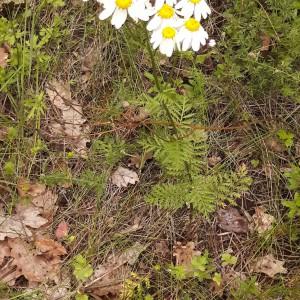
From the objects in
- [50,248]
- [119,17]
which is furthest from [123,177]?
[119,17]

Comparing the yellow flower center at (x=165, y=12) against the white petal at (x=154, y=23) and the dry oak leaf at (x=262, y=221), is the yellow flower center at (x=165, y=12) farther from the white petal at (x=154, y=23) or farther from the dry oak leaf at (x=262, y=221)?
the dry oak leaf at (x=262, y=221)

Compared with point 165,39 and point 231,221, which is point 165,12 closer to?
point 165,39

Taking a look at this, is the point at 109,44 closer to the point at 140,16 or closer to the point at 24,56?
the point at 24,56

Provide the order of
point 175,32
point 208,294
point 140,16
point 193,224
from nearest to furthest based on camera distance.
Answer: point 140,16 < point 175,32 < point 208,294 < point 193,224

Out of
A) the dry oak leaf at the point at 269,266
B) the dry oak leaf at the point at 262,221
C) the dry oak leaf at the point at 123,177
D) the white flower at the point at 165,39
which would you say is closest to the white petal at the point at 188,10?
the white flower at the point at 165,39

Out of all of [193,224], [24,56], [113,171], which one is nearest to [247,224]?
[193,224]

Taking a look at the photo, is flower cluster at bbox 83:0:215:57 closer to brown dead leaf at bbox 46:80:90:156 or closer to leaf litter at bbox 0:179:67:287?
brown dead leaf at bbox 46:80:90:156
